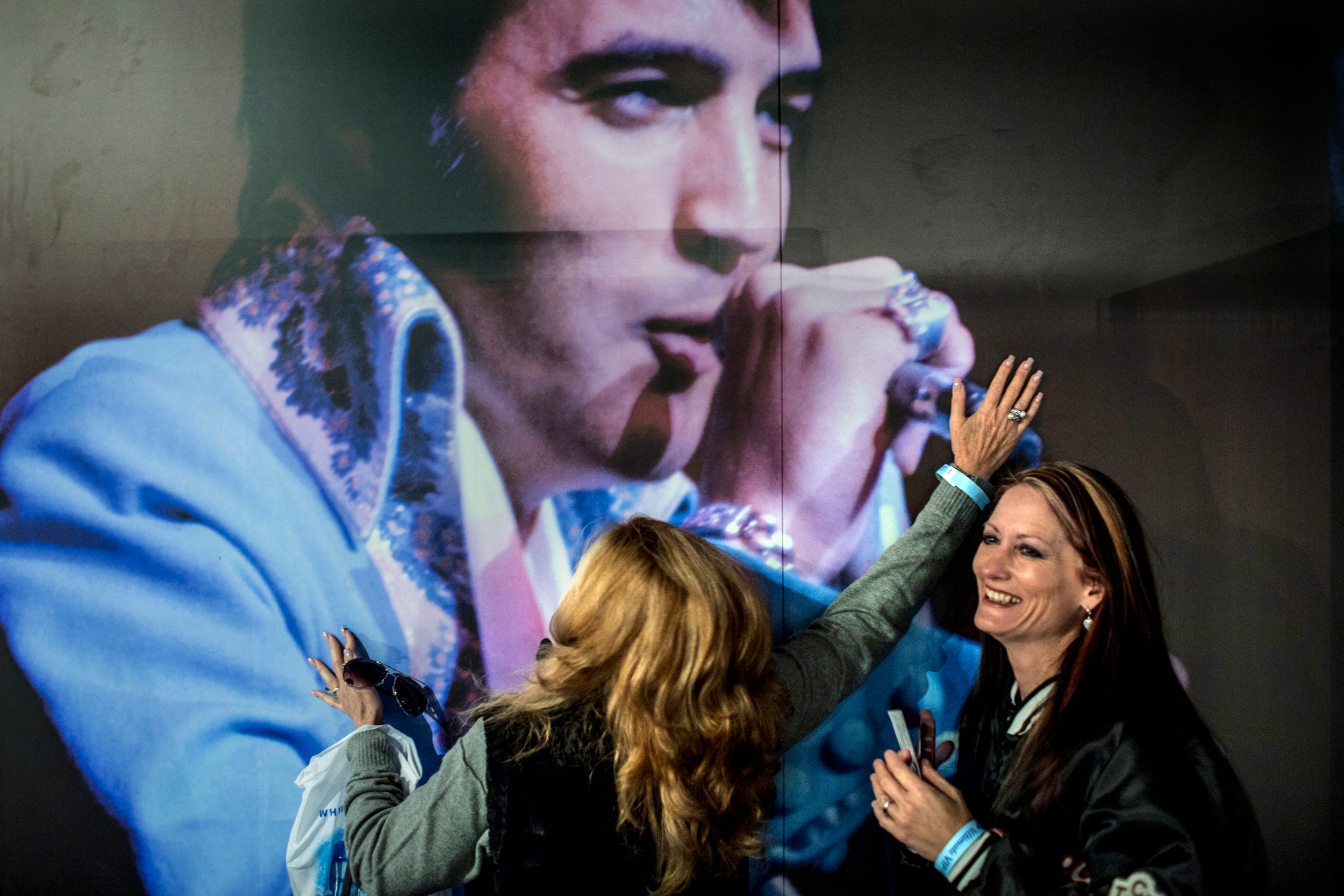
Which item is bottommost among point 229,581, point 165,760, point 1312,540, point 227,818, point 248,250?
point 227,818

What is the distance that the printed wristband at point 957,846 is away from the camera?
1948mm

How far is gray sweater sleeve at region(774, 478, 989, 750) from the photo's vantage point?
2.08m

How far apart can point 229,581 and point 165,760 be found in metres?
0.54

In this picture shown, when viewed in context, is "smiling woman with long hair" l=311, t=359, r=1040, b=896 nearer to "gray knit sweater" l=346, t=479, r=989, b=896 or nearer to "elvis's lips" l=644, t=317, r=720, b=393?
"gray knit sweater" l=346, t=479, r=989, b=896

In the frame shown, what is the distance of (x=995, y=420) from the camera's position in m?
2.35

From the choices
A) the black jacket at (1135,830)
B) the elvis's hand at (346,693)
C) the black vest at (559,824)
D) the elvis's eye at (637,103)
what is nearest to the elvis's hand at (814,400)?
the elvis's eye at (637,103)

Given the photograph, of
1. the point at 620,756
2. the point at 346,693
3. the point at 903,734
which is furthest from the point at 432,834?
the point at 903,734

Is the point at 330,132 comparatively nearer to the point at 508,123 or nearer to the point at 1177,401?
the point at 508,123

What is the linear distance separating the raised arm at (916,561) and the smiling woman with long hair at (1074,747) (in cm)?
10

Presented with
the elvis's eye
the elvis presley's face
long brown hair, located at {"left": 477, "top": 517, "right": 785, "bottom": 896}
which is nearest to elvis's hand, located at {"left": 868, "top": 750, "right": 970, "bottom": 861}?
long brown hair, located at {"left": 477, "top": 517, "right": 785, "bottom": 896}

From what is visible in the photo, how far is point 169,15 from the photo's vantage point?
2465 millimetres

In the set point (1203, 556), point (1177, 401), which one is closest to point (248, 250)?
point (1177, 401)

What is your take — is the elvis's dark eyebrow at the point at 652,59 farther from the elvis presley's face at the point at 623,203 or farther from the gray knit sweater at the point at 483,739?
the gray knit sweater at the point at 483,739

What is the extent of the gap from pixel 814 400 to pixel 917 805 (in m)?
1.08
